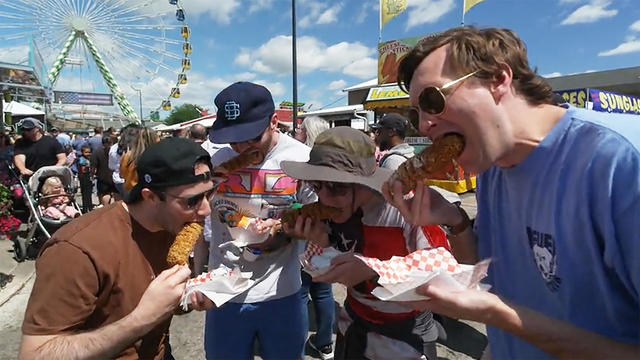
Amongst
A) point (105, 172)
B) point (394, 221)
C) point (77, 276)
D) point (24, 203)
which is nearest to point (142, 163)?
point (77, 276)

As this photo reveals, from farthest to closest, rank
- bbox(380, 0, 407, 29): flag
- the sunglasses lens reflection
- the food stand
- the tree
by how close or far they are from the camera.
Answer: the tree < bbox(380, 0, 407, 29): flag < the food stand < the sunglasses lens reflection

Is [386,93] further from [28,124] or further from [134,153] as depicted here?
[134,153]

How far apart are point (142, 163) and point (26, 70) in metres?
17.8

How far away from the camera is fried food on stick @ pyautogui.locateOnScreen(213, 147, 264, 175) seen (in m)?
2.29

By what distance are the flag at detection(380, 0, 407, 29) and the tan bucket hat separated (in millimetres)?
17110

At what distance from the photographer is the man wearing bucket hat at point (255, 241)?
2.21 meters

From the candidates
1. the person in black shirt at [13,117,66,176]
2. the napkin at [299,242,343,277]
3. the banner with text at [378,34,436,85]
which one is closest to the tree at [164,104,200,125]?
the banner with text at [378,34,436,85]

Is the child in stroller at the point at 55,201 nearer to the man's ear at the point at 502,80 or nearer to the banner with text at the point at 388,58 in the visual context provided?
the man's ear at the point at 502,80

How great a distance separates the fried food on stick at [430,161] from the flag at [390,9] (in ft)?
57.4

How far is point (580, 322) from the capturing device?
1069mm

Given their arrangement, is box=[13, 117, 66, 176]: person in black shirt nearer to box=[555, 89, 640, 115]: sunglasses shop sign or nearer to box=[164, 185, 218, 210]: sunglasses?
box=[164, 185, 218, 210]: sunglasses

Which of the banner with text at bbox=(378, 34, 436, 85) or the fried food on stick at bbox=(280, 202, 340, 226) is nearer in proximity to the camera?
the fried food on stick at bbox=(280, 202, 340, 226)

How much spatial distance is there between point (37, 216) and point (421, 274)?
21.7 feet

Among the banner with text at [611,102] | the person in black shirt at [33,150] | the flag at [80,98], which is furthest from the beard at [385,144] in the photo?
the flag at [80,98]
